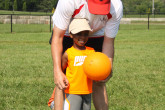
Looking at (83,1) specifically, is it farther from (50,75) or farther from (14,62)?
(14,62)

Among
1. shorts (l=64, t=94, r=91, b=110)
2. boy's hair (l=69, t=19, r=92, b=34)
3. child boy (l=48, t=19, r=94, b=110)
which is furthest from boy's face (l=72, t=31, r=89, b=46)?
shorts (l=64, t=94, r=91, b=110)

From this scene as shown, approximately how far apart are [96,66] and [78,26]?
0.49 meters

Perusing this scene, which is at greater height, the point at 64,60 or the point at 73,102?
the point at 64,60

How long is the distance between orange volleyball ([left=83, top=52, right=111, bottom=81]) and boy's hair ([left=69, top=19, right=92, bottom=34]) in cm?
31

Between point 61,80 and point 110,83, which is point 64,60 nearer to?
point 61,80

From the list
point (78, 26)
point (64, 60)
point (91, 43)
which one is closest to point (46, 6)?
point (91, 43)

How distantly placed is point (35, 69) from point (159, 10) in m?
53.6

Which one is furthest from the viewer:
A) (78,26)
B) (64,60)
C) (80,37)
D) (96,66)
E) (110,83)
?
(110,83)

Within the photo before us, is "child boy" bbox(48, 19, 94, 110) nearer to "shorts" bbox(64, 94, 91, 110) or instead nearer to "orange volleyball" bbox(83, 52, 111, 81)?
"shorts" bbox(64, 94, 91, 110)

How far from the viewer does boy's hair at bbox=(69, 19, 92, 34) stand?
3.42 m

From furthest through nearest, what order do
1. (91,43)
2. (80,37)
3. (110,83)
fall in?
(110,83)
(91,43)
(80,37)

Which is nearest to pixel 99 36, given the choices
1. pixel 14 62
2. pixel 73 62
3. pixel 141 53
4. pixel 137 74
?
pixel 73 62

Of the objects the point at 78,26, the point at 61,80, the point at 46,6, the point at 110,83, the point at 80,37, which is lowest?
the point at 46,6

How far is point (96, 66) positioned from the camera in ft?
10.9
